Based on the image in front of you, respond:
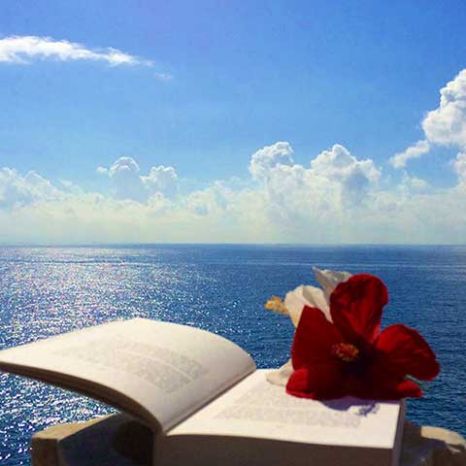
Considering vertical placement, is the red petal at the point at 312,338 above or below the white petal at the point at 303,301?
below

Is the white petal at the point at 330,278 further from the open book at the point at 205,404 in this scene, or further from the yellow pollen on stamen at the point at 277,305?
the open book at the point at 205,404

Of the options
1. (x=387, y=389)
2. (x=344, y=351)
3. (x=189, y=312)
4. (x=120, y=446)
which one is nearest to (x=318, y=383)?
(x=344, y=351)

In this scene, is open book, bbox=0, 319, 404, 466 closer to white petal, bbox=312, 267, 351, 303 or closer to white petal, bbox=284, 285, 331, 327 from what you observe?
white petal, bbox=284, 285, 331, 327

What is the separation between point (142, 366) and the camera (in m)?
3.61

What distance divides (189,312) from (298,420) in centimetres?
7404

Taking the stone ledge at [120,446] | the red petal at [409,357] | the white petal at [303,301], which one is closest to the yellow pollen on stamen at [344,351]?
the red petal at [409,357]

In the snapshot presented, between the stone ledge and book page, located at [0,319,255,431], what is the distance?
1.12 feet

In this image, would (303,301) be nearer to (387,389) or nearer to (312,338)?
(312,338)

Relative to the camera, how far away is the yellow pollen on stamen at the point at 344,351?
11.9 ft

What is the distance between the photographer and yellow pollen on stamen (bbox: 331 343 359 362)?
3635mm

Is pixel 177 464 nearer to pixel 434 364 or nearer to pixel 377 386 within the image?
pixel 377 386

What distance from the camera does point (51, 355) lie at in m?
3.62

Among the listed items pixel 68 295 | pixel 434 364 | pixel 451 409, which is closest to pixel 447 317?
pixel 451 409

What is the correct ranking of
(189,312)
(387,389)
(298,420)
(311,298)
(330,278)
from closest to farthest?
(298,420) < (387,389) < (330,278) < (311,298) < (189,312)
